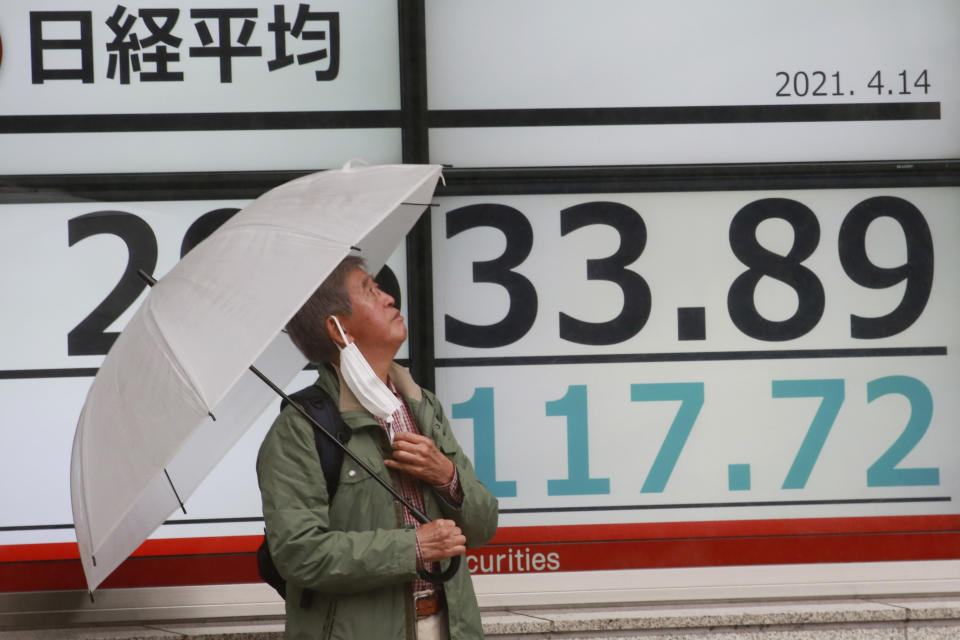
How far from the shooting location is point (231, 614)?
4695 millimetres

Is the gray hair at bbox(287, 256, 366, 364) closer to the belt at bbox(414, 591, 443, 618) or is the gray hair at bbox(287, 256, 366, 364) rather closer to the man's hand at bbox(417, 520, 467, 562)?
the man's hand at bbox(417, 520, 467, 562)

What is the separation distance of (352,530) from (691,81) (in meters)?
2.96

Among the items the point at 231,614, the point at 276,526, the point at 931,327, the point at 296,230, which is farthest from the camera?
the point at 931,327

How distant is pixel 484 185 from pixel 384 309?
204 cm

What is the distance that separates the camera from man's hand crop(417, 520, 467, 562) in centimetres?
280

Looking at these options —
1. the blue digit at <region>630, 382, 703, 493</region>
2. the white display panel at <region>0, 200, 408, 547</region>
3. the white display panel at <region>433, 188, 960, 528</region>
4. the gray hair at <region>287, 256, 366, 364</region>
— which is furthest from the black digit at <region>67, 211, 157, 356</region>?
the blue digit at <region>630, 382, 703, 493</region>

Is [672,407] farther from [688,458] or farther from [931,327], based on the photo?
[931,327]

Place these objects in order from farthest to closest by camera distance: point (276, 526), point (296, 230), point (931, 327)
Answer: point (931, 327) < point (276, 526) < point (296, 230)

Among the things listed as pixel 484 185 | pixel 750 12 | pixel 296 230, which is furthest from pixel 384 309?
pixel 750 12

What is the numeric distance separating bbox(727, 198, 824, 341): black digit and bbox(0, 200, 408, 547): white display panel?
2.20 metres

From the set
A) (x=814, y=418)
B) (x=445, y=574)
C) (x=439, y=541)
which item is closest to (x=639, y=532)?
(x=814, y=418)

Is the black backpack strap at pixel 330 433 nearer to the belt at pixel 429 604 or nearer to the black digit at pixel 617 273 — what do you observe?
the belt at pixel 429 604

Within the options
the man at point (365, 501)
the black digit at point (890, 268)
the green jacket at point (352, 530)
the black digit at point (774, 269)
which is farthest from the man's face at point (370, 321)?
the black digit at point (890, 268)

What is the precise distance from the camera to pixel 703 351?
4980 millimetres
